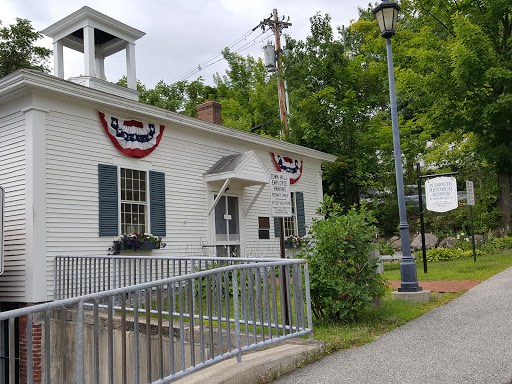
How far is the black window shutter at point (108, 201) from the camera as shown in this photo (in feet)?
33.0

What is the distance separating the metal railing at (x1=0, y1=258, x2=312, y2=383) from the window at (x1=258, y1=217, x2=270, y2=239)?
607 centimetres

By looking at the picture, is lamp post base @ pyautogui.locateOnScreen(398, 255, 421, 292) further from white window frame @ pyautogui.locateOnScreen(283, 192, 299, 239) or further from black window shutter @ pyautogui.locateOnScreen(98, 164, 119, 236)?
white window frame @ pyautogui.locateOnScreen(283, 192, 299, 239)

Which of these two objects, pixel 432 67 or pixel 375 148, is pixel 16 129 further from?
pixel 432 67

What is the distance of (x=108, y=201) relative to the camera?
10211 millimetres

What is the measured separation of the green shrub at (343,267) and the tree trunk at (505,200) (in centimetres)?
1527

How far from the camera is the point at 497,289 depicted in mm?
9297

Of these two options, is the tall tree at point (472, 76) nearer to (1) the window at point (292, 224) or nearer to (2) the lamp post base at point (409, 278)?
(1) the window at point (292, 224)

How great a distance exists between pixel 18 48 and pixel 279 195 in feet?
97.7

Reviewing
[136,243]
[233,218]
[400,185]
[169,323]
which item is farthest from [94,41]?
[169,323]

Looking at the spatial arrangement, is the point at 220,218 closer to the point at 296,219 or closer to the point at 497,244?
the point at 296,219

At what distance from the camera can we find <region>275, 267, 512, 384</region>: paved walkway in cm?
460

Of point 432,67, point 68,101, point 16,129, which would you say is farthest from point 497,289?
point 432,67

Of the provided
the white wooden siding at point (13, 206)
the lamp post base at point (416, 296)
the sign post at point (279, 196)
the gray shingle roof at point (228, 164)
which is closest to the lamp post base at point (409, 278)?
the lamp post base at point (416, 296)

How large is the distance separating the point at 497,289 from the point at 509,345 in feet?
14.0
